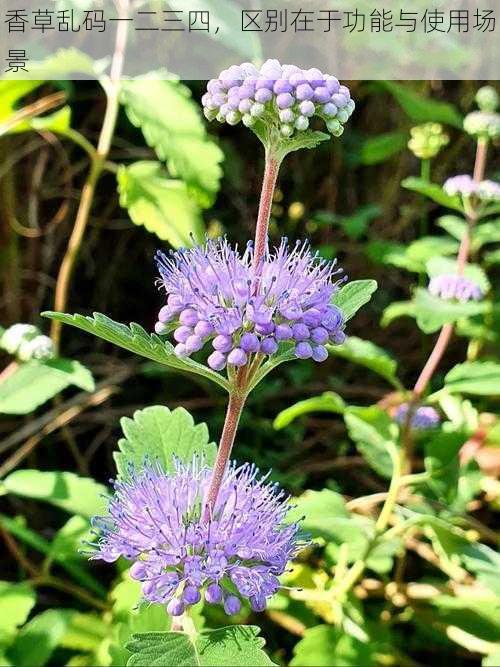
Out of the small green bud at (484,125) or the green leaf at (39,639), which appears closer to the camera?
the green leaf at (39,639)

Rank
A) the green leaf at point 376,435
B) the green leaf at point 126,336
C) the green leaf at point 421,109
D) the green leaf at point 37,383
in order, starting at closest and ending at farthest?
the green leaf at point 126,336 < the green leaf at point 37,383 < the green leaf at point 376,435 < the green leaf at point 421,109

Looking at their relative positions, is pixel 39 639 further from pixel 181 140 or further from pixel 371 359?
pixel 181 140

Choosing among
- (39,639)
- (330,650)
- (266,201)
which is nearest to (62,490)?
(39,639)

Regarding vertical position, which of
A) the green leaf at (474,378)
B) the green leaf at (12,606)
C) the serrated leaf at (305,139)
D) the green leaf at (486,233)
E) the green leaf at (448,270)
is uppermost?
the serrated leaf at (305,139)

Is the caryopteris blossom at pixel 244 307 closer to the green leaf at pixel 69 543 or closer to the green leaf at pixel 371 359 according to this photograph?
Answer: the green leaf at pixel 371 359

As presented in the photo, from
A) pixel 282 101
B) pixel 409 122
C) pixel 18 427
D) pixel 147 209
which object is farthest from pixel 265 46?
pixel 282 101

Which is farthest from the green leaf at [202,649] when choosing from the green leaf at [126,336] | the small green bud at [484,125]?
the small green bud at [484,125]

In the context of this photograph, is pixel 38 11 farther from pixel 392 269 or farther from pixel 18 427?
pixel 392 269
